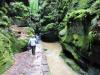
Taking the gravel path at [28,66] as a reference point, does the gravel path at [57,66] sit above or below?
below

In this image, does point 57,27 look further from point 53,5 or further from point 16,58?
point 16,58

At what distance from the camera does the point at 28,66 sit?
12141 millimetres

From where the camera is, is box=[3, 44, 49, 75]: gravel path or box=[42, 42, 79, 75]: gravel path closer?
box=[3, 44, 49, 75]: gravel path

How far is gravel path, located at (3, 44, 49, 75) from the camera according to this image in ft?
35.8

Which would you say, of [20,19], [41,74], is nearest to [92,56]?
[41,74]

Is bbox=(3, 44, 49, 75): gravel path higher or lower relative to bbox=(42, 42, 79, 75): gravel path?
higher

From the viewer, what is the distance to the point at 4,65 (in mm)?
11344

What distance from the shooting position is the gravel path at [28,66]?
35.8 feet

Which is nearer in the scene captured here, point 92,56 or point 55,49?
point 92,56

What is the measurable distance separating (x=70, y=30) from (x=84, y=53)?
423 centimetres

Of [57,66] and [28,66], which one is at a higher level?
[28,66]

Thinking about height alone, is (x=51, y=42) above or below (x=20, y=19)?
below

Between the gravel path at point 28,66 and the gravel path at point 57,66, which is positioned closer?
the gravel path at point 28,66

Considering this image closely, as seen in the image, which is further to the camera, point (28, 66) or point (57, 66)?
point (57, 66)
